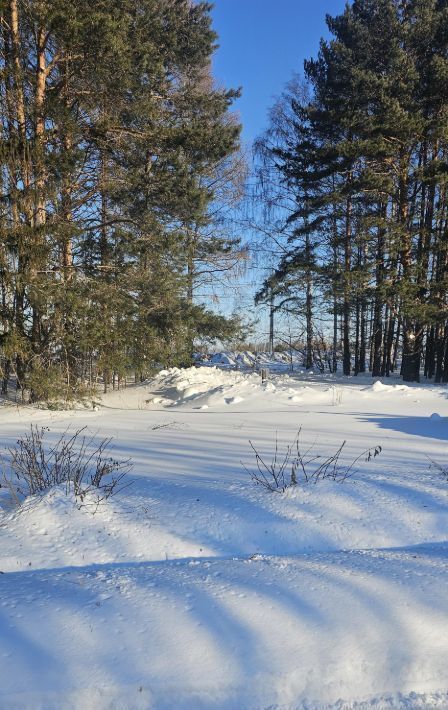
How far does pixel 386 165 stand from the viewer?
14.4 metres

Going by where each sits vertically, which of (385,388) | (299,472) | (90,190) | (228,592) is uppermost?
(90,190)

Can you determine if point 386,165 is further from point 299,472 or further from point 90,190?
point 299,472

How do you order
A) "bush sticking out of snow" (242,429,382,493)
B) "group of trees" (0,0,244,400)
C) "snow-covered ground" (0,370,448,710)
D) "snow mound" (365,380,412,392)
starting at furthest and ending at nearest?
Result: "snow mound" (365,380,412,392)
"group of trees" (0,0,244,400)
"bush sticking out of snow" (242,429,382,493)
"snow-covered ground" (0,370,448,710)

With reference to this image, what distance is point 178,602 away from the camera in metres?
2.17

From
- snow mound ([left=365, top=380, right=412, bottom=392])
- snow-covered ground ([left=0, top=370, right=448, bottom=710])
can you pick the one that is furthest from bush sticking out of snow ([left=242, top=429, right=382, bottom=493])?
snow mound ([left=365, top=380, right=412, bottom=392])

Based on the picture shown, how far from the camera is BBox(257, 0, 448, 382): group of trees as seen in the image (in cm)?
1289

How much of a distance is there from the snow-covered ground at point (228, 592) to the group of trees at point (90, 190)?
228 inches

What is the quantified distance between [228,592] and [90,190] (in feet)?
34.0

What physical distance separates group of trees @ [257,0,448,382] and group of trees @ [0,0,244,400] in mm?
4291

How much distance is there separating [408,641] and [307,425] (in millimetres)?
5309

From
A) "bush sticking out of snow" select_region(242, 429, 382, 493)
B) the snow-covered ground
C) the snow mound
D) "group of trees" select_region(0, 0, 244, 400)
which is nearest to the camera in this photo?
the snow-covered ground

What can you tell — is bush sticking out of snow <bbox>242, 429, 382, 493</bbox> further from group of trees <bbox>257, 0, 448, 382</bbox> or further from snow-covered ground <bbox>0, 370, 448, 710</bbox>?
group of trees <bbox>257, 0, 448, 382</bbox>

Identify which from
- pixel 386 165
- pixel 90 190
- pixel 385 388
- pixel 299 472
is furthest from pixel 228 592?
pixel 386 165

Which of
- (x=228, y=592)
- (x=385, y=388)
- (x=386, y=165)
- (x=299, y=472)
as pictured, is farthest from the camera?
(x=386, y=165)
